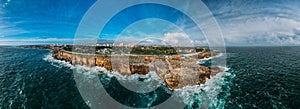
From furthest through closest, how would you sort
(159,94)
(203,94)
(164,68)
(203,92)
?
(164,68)
(203,92)
(159,94)
(203,94)

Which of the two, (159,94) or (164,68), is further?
(164,68)

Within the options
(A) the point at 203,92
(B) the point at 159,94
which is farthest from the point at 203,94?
(B) the point at 159,94

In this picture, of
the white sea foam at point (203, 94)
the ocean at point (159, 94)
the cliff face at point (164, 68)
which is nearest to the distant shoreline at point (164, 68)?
the cliff face at point (164, 68)

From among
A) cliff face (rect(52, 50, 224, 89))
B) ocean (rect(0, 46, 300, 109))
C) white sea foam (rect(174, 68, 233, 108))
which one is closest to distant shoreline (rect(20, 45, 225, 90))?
cliff face (rect(52, 50, 224, 89))

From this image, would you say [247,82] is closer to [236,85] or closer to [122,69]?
[236,85]

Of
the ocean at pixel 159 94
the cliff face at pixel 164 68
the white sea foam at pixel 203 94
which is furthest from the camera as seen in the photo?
the cliff face at pixel 164 68

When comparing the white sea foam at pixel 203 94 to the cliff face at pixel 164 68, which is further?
the cliff face at pixel 164 68

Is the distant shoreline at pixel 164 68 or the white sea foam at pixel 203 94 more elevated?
the distant shoreline at pixel 164 68

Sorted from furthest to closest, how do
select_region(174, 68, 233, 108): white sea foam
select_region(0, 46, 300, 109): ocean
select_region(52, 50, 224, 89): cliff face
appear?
select_region(52, 50, 224, 89): cliff face → select_region(174, 68, 233, 108): white sea foam → select_region(0, 46, 300, 109): ocean

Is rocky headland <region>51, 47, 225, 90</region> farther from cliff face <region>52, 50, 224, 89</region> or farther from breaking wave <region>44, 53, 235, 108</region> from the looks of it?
breaking wave <region>44, 53, 235, 108</region>

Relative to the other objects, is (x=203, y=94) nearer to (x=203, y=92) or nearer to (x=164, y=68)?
(x=203, y=92)

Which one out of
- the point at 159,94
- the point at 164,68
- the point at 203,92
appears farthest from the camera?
the point at 164,68

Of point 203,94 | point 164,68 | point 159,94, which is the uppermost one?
point 164,68

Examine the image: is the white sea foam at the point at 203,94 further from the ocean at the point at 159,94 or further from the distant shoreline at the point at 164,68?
the distant shoreline at the point at 164,68
